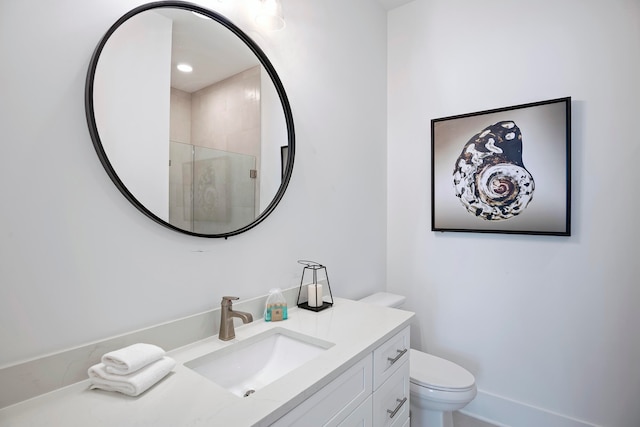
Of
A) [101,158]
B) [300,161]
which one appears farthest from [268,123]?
[101,158]

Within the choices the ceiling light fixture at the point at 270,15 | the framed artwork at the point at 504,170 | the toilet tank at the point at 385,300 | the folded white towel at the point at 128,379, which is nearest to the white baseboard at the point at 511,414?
the toilet tank at the point at 385,300

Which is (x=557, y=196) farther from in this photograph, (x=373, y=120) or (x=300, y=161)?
(x=300, y=161)

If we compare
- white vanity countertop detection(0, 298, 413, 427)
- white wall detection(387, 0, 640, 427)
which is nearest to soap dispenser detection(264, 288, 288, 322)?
white vanity countertop detection(0, 298, 413, 427)

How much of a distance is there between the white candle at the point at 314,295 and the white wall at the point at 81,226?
0.39 ft

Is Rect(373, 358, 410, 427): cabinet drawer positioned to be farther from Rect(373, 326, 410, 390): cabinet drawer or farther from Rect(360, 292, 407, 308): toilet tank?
Rect(360, 292, 407, 308): toilet tank

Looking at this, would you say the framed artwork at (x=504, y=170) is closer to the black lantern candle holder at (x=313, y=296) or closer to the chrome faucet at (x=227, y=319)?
the black lantern candle holder at (x=313, y=296)

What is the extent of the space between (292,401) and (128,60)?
3.60 feet

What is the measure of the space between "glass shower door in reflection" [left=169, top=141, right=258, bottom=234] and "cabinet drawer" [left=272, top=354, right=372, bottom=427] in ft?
2.25

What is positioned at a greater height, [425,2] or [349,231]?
[425,2]

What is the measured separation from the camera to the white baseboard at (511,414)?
5.94 ft

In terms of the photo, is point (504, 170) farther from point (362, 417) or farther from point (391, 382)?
point (362, 417)

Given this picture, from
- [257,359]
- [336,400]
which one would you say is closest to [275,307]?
[257,359]

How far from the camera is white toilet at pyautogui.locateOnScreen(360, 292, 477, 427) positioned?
1.58 meters

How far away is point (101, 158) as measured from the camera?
945 mm
